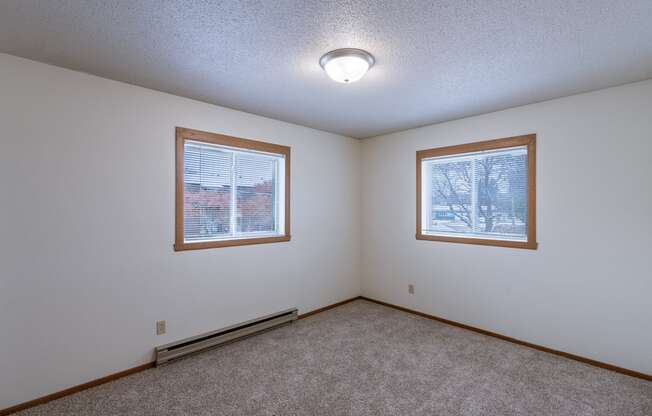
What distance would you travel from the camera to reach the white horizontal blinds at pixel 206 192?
303 centimetres

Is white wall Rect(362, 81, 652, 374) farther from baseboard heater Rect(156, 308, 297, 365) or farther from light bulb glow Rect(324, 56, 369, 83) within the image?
light bulb glow Rect(324, 56, 369, 83)

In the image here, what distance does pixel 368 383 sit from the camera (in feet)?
8.07

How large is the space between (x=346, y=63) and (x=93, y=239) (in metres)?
2.38

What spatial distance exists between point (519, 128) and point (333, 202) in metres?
2.37

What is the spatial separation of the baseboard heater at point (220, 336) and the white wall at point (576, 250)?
191 centimetres

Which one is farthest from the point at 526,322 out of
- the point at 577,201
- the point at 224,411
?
the point at 224,411

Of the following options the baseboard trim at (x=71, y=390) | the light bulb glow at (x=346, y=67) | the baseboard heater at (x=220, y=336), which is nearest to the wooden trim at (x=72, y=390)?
the baseboard trim at (x=71, y=390)

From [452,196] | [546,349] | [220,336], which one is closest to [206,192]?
[220,336]

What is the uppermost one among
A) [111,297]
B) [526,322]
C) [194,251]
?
[194,251]

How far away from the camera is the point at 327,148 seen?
4.32 m

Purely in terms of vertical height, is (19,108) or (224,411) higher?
(19,108)

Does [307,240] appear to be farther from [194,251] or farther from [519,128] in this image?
[519,128]

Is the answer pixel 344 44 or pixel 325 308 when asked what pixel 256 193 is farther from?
pixel 344 44

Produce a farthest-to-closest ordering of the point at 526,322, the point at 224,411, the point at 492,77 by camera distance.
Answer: the point at 526,322
the point at 492,77
the point at 224,411
